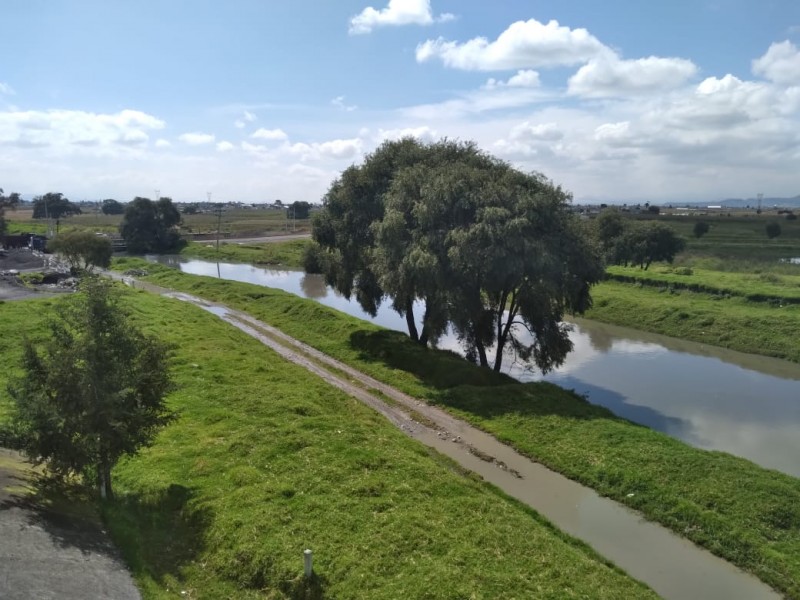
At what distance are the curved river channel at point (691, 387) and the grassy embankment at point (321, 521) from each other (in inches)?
497

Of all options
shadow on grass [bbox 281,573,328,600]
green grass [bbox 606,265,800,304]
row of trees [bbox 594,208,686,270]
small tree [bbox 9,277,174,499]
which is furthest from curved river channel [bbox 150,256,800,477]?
row of trees [bbox 594,208,686,270]

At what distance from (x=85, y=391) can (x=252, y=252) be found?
9754cm

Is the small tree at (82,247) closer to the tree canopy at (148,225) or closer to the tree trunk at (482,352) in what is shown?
the tree canopy at (148,225)

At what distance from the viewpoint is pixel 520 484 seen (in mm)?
21094

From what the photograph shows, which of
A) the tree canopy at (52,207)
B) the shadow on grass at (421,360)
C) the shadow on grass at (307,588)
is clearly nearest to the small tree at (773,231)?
the shadow on grass at (421,360)

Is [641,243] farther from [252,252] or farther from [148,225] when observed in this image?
[148,225]

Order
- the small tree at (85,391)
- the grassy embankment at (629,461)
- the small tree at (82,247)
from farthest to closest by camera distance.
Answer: the small tree at (82,247), the grassy embankment at (629,461), the small tree at (85,391)

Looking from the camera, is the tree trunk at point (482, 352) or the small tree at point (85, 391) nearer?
the small tree at point (85, 391)

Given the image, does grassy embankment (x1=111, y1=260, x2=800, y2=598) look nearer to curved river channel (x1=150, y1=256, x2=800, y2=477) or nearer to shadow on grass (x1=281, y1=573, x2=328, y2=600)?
curved river channel (x1=150, y1=256, x2=800, y2=477)

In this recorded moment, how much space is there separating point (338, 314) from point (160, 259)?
73792mm

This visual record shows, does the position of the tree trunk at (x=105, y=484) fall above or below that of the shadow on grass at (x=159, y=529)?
above

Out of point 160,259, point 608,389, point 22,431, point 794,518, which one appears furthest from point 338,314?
point 160,259

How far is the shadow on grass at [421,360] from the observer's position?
101 feet

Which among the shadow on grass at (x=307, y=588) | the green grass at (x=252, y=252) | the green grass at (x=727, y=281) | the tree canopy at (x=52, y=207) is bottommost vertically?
the shadow on grass at (x=307, y=588)
